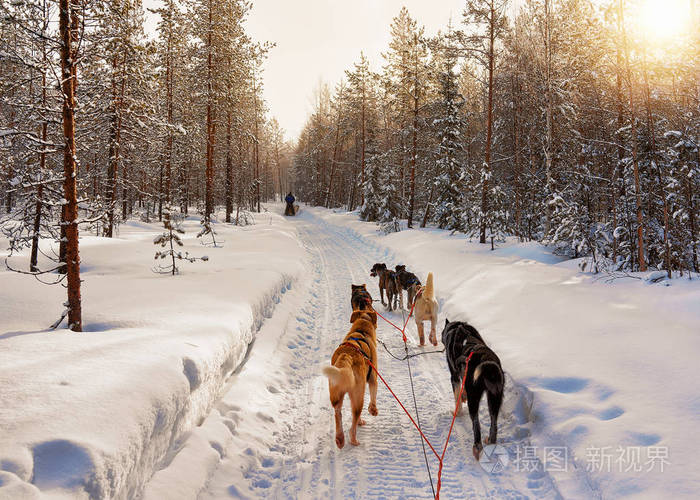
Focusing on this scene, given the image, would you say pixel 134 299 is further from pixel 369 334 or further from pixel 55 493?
pixel 55 493

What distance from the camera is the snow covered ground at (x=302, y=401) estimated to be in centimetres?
278

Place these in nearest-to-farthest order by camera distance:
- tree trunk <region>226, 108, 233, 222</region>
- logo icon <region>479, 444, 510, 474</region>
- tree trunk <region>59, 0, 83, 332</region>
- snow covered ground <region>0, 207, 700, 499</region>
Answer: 1. snow covered ground <region>0, 207, 700, 499</region>
2. logo icon <region>479, 444, 510, 474</region>
3. tree trunk <region>59, 0, 83, 332</region>
4. tree trunk <region>226, 108, 233, 222</region>

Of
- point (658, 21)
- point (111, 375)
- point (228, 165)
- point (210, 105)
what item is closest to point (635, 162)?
point (658, 21)

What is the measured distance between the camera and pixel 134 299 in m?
6.53

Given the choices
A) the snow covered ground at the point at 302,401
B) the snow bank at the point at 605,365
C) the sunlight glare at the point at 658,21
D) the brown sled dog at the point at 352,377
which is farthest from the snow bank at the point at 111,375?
the sunlight glare at the point at 658,21

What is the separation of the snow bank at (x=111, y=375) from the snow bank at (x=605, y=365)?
365 cm

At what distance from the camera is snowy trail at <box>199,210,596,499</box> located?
10.7ft

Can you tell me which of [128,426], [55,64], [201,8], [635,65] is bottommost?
[128,426]

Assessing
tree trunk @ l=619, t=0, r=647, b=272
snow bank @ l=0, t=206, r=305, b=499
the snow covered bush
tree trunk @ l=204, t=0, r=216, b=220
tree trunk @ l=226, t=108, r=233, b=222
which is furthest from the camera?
tree trunk @ l=226, t=108, r=233, b=222

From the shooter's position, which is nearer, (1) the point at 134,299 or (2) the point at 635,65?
(1) the point at 134,299

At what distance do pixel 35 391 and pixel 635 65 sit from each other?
1307cm

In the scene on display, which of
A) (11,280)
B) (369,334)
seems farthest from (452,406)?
(11,280)

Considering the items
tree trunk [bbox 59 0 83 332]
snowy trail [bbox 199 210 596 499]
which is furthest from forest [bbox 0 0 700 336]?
snowy trail [bbox 199 210 596 499]

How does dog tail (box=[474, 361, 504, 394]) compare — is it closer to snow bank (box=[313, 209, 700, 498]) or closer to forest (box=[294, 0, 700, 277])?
snow bank (box=[313, 209, 700, 498])
